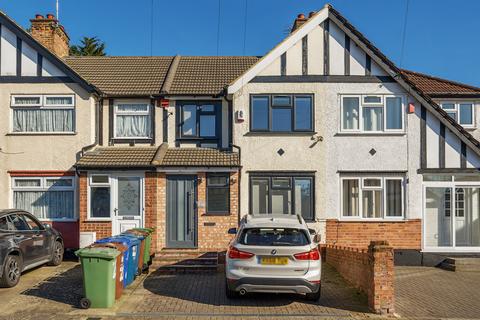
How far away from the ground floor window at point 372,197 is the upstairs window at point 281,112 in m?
2.20

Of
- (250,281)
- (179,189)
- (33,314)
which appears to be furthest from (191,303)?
(179,189)

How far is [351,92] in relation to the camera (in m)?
13.2

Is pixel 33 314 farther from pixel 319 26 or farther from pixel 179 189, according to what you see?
pixel 319 26

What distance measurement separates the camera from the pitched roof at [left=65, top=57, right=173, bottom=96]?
1391 centimetres

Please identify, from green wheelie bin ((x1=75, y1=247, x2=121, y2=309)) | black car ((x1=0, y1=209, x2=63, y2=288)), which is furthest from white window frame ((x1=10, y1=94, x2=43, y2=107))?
green wheelie bin ((x1=75, y1=247, x2=121, y2=309))

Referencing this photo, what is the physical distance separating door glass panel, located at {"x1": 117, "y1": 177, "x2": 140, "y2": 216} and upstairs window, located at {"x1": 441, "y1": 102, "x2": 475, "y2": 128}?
466 inches

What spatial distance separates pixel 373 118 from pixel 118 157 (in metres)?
7.78

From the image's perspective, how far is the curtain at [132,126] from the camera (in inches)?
543

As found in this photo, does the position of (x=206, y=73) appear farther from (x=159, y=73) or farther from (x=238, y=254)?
(x=238, y=254)

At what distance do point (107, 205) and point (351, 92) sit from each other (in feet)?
26.4

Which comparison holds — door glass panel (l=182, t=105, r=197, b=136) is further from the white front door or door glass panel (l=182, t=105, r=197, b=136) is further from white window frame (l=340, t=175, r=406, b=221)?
white window frame (l=340, t=175, r=406, b=221)

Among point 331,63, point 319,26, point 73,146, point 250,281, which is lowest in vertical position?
point 250,281

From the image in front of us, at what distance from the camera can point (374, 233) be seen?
511 inches

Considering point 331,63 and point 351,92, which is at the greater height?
point 331,63
